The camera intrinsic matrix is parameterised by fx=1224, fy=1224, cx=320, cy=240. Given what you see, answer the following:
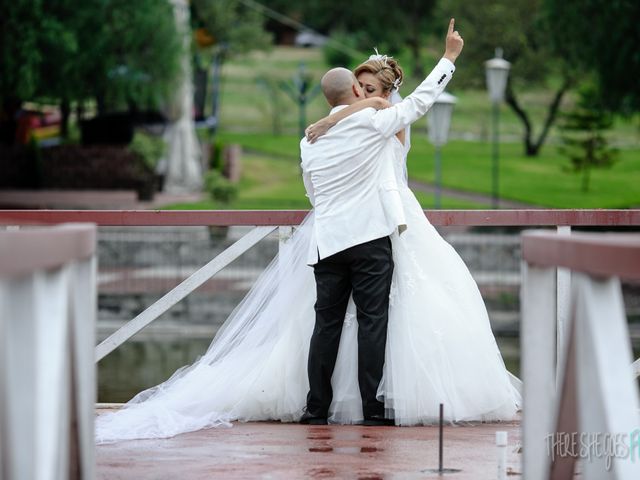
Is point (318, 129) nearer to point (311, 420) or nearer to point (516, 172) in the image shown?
point (311, 420)

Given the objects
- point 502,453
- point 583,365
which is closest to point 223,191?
point 502,453

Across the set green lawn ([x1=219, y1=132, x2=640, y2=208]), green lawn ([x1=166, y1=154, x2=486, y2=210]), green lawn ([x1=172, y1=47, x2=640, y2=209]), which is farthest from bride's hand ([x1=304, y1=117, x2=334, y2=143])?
green lawn ([x1=219, y1=132, x2=640, y2=208])

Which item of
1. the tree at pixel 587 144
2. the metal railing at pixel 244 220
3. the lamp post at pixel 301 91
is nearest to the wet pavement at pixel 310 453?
the metal railing at pixel 244 220

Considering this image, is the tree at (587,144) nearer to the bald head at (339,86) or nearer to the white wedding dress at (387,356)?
the white wedding dress at (387,356)

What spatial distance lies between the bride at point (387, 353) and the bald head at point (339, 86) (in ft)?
0.37

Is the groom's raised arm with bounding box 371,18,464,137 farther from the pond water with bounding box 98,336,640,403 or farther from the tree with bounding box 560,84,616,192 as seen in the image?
the tree with bounding box 560,84,616,192

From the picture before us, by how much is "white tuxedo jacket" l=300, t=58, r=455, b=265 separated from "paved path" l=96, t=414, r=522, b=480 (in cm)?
87

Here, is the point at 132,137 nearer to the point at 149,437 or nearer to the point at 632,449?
the point at 149,437

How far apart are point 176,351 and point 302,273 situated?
13.0 m

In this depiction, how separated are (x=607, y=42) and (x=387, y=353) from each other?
68.3 ft

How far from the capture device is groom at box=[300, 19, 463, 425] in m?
5.66

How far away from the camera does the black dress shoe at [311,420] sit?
228 inches

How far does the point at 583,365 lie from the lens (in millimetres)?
2783

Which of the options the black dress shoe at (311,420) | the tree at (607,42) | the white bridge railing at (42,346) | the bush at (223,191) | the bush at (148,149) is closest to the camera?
the white bridge railing at (42,346)
